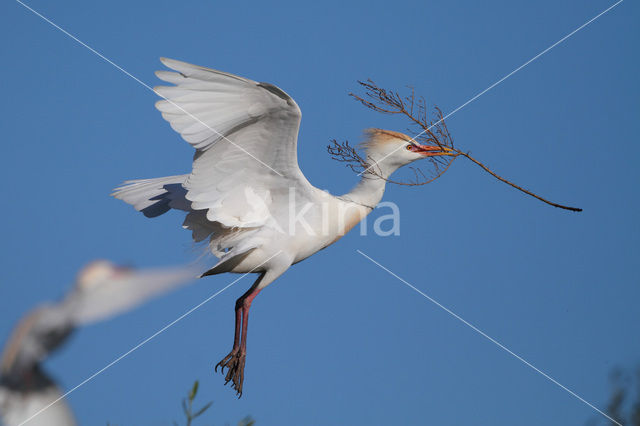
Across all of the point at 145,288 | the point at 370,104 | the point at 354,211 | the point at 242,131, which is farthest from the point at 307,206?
the point at 145,288

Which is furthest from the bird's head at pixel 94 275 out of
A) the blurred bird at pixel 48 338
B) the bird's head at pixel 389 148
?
the bird's head at pixel 389 148

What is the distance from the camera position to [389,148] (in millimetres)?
7953

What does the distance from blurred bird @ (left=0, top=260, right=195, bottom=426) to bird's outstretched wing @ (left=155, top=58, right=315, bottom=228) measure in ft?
6.20

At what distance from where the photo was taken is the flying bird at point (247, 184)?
20.1ft

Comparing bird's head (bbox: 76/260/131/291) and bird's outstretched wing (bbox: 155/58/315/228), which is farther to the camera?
bird's outstretched wing (bbox: 155/58/315/228)

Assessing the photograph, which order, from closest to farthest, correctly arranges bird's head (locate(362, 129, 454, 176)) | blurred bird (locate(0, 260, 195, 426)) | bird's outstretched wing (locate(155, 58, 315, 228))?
blurred bird (locate(0, 260, 195, 426)) → bird's outstretched wing (locate(155, 58, 315, 228)) → bird's head (locate(362, 129, 454, 176))

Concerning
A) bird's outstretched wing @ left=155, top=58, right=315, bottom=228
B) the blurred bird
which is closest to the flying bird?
bird's outstretched wing @ left=155, top=58, right=315, bottom=228

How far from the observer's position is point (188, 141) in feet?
20.5

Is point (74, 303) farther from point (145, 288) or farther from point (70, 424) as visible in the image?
point (145, 288)

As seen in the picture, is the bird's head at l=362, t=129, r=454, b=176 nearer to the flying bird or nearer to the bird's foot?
the flying bird

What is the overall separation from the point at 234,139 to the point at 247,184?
2.07 ft

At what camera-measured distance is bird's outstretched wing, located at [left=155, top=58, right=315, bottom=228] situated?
19.9ft

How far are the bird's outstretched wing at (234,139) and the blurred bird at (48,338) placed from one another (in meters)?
1.89

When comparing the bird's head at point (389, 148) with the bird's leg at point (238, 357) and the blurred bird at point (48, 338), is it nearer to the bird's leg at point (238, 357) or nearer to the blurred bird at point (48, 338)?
the bird's leg at point (238, 357)
